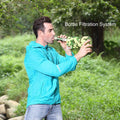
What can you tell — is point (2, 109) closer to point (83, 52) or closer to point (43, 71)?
point (43, 71)

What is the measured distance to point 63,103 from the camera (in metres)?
5.17

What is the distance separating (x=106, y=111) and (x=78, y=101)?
739 mm

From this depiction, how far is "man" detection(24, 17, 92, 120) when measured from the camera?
2146 millimetres

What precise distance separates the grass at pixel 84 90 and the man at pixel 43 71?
2.34 metres

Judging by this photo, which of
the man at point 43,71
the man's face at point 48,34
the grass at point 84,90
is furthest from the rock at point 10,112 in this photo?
the man's face at point 48,34

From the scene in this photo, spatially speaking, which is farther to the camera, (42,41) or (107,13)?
(107,13)

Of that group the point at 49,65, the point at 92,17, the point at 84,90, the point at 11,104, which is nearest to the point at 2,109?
the point at 11,104

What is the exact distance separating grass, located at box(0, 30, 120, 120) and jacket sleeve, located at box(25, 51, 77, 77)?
256 cm

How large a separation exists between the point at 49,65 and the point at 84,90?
413 cm

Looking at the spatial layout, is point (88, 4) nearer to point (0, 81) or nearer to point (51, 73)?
point (0, 81)

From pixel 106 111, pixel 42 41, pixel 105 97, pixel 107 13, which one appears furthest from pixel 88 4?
pixel 42 41

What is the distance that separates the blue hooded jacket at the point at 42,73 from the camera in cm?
214

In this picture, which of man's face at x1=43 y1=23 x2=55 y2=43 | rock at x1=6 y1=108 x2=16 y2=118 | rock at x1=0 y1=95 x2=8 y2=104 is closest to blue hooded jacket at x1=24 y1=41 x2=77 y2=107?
man's face at x1=43 y1=23 x2=55 y2=43

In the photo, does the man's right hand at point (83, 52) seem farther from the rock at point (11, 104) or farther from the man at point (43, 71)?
the rock at point (11, 104)
